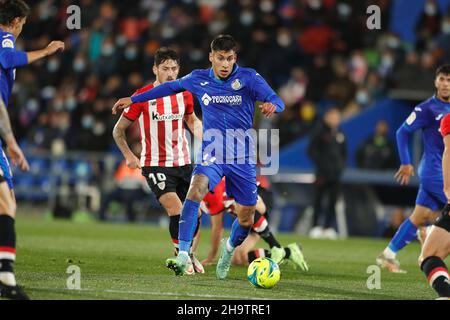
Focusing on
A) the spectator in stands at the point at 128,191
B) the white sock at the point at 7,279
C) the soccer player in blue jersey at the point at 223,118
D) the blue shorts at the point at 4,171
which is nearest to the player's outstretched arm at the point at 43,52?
the blue shorts at the point at 4,171

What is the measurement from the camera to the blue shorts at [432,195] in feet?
39.8

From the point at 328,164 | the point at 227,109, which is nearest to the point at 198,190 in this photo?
the point at 227,109

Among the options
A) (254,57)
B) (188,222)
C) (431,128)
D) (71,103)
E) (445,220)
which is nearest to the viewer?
(445,220)

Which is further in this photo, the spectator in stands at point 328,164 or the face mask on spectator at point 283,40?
the face mask on spectator at point 283,40

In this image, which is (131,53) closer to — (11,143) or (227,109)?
(227,109)

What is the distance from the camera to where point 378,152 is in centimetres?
1989

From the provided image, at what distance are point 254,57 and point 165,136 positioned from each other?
11.7 meters

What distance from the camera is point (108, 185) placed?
74.2 ft

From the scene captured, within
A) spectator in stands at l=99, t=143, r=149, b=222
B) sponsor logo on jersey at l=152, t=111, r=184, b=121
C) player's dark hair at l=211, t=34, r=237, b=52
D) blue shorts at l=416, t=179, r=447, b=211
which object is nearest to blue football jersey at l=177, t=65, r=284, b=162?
player's dark hair at l=211, t=34, r=237, b=52

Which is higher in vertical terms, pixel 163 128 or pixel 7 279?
pixel 163 128

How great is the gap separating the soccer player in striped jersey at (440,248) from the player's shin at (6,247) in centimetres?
342

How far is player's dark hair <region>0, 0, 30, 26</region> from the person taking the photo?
Result: 8469 millimetres

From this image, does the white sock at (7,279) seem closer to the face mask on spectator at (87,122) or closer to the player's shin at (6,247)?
the player's shin at (6,247)

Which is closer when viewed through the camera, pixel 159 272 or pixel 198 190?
pixel 198 190
